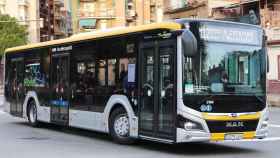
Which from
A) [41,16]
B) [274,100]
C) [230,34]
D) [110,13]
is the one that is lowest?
[274,100]

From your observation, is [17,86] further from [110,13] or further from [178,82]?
[110,13]

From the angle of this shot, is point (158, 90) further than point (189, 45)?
Yes

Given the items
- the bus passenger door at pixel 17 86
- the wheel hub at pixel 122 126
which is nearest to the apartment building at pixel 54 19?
the bus passenger door at pixel 17 86

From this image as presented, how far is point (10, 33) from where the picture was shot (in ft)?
259

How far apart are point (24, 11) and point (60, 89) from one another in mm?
71597

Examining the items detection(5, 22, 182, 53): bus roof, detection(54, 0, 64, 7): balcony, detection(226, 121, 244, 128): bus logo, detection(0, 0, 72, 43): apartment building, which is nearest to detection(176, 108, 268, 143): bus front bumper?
detection(226, 121, 244, 128): bus logo

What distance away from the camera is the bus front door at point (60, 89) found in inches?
707

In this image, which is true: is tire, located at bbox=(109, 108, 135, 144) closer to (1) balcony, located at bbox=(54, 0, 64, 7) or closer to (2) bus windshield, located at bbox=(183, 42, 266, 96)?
(2) bus windshield, located at bbox=(183, 42, 266, 96)

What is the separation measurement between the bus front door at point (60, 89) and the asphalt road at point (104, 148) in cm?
64

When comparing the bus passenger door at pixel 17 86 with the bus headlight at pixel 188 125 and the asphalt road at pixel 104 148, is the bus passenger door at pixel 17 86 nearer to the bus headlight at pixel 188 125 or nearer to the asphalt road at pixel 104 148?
the asphalt road at pixel 104 148

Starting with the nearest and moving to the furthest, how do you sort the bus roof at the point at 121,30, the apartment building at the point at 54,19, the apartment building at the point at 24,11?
the bus roof at the point at 121,30
the apartment building at the point at 24,11
the apartment building at the point at 54,19

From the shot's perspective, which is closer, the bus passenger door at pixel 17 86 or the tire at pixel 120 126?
the tire at pixel 120 126

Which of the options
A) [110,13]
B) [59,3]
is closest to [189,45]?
[110,13]

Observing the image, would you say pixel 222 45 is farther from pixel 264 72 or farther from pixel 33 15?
pixel 33 15
